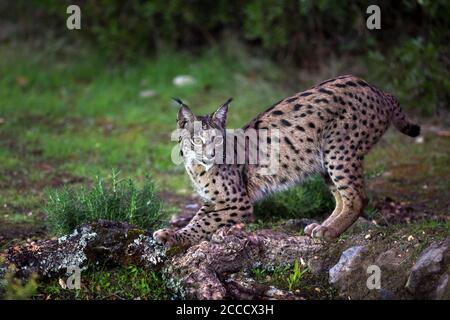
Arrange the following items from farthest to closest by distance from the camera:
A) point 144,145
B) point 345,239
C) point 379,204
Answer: point 144,145
point 379,204
point 345,239

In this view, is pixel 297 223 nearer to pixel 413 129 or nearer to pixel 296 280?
pixel 296 280

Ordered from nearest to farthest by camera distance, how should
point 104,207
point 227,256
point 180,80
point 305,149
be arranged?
point 227,256 < point 104,207 < point 305,149 < point 180,80

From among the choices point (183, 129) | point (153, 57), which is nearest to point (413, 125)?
point (183, 129)

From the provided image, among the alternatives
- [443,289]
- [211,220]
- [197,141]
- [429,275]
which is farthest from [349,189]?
[443,289]

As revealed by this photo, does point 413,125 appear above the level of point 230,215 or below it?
above

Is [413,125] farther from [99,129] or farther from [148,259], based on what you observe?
[99,129]

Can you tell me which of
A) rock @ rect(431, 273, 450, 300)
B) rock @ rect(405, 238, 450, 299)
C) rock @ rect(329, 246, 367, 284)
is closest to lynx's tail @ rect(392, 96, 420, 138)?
rock @ rect(329, 246, 367, 284)

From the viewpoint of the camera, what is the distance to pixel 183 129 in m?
7.27

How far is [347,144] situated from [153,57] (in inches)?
277

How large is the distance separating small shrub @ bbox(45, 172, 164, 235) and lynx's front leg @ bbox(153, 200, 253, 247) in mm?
356

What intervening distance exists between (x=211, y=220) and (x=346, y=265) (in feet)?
4.77

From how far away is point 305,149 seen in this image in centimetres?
755

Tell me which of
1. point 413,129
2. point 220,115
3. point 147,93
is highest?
point 220,115

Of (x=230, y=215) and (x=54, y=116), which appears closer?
(x=230, y=215)
